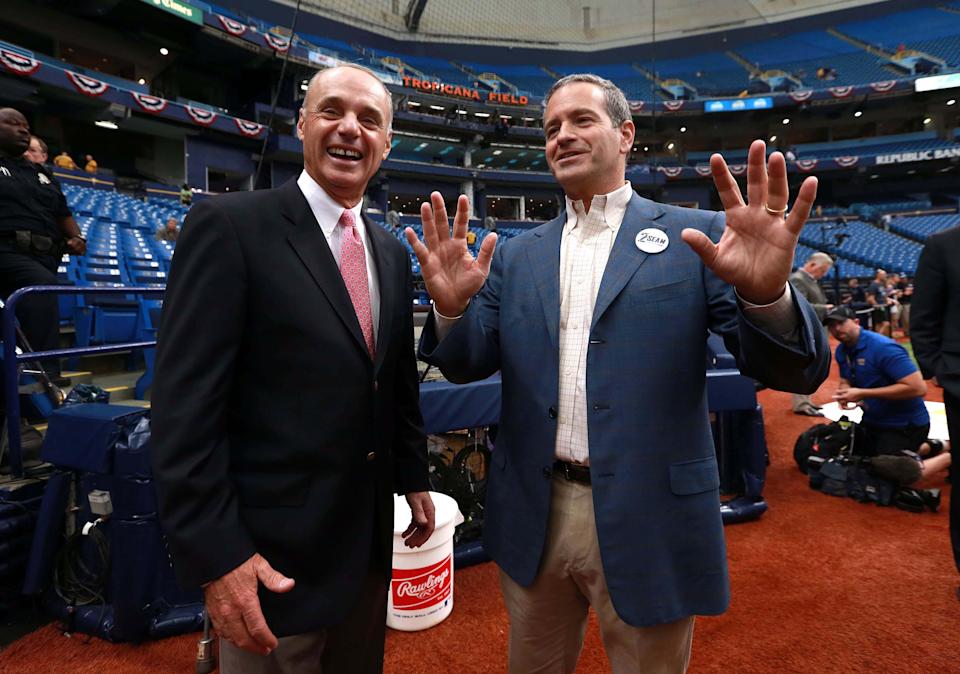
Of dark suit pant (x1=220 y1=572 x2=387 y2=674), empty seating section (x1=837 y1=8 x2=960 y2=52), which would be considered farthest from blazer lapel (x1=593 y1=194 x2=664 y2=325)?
empty seating section (x1=837 y1=8 x2=960 y2=52)

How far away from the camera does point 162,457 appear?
96 centimetres

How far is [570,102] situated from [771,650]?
2.31 m

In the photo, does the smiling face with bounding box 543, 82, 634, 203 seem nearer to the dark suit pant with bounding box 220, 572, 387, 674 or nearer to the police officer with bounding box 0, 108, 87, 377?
the dark suit pant with bounding box 220, 572, 387, 674

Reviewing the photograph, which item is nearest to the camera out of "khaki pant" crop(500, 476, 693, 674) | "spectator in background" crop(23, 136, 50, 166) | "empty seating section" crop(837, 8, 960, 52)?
"khaki pant" crop(500, 476, 693, 674)

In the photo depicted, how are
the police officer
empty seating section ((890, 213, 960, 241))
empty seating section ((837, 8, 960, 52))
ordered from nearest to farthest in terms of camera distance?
the police officer
empty seating section ((890, 213, 960, 241))
empty seating section ((837, 8, 960, 52))

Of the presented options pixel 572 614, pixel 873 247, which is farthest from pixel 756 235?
pixel 873 247

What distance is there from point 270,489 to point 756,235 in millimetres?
1141

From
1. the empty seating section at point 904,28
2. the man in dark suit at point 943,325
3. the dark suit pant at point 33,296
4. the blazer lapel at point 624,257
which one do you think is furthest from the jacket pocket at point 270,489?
the empty seating section at point 904,28

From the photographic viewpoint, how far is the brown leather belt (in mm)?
1289

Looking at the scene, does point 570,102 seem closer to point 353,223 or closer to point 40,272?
point 353,223

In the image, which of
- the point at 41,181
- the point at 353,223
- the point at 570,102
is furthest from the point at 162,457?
the point at 41,181

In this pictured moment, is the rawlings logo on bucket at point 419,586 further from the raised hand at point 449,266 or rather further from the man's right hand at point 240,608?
the raised hand at point 449,266

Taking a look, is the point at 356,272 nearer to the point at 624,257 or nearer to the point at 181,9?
the point at 624,257

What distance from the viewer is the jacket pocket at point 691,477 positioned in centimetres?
120
